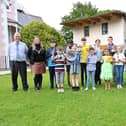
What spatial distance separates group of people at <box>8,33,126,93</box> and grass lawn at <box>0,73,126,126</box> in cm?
76

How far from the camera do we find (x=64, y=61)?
40.4 feet

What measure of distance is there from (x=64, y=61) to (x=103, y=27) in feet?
90.9

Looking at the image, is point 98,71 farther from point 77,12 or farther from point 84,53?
point 77,12

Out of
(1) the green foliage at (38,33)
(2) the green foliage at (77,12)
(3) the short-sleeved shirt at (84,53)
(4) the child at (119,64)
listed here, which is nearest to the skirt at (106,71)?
(4) the child at (119,64)

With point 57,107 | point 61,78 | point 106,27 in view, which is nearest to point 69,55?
point 61,78

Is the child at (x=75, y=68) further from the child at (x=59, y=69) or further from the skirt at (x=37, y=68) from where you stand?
the skirt at (x=37, y=68)

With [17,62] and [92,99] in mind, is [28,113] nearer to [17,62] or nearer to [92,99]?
[92,99]

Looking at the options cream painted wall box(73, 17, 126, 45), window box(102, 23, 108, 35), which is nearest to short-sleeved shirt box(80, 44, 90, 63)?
cream painted wall box(73, 17, 126, 45)

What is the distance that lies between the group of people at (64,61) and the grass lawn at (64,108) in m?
0.76

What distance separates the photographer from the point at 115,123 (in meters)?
7.37

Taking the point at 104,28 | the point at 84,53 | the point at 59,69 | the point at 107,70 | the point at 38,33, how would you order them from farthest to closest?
the point at 38,33 < the point at 104,28 < the point at 84,53 < the point at 107,70 < the point at 59,69

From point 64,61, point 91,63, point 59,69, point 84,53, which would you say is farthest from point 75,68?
point 84,53

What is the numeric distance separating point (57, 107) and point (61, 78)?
305 cm

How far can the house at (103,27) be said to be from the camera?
37.3 meters
